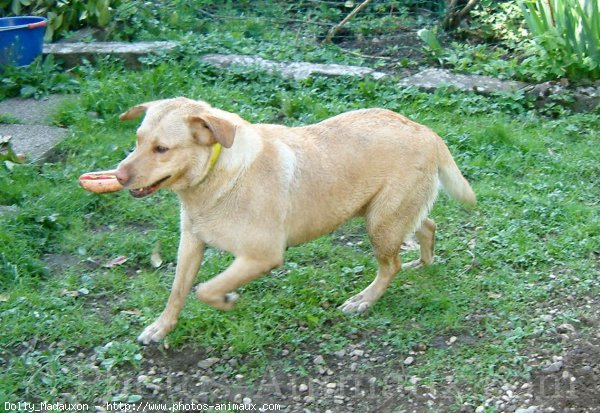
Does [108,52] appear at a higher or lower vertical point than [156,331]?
higher

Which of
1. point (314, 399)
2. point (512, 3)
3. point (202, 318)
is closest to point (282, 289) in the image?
point (202, 318)

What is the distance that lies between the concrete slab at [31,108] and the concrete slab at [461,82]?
3204 millimetres

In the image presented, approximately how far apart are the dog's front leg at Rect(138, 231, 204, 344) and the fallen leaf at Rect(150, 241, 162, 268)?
818 millimetres

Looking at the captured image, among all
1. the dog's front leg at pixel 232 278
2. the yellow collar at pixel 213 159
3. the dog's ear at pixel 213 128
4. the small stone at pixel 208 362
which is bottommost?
the small stone at pixel 208 362

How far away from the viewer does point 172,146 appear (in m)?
4.36

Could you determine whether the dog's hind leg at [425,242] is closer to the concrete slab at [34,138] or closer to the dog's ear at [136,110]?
the dog's ear at [136,110]

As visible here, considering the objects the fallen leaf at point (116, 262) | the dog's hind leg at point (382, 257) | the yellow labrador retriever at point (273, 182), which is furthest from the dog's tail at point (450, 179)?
the fallen leaf at point (116, 262)

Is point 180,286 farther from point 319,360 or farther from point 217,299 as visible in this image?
point 319,360

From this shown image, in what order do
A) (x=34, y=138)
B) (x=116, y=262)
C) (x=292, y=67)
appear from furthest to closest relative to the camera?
Answer: (x=292, y=67), (x=34, y=138), (x=116, y=262)

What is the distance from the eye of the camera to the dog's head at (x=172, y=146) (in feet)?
14.1

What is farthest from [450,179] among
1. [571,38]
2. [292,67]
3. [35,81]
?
[35,81]

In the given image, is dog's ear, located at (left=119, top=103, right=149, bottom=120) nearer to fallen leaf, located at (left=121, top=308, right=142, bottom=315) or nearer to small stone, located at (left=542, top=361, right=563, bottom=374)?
fallen leaf, located at (left=121, top=308, right=142, bottom=315)

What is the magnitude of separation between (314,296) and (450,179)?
3.60 ft

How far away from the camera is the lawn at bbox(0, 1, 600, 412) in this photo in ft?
14.8
